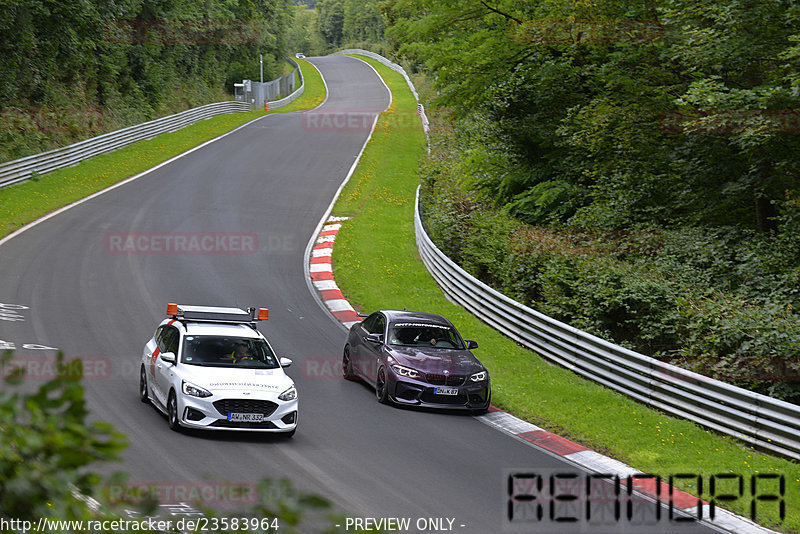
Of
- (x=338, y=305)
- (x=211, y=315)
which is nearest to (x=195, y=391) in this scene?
(x=211, y=315)

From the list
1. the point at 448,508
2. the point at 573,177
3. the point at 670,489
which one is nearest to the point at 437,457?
the point at 448,508

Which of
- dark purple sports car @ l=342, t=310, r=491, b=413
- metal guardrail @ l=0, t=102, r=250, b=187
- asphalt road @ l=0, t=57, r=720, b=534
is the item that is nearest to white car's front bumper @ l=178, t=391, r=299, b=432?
asphalt road @ l=0, t=57, r=720, b=534

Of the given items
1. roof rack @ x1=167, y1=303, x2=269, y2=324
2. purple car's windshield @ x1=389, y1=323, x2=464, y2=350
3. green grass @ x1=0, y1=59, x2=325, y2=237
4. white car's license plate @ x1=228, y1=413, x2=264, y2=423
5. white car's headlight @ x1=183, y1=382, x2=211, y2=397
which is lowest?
white car's license plate @ x1=228, y1=413, x2=264, y2=423

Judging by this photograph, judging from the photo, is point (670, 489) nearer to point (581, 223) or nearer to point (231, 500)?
point (231, 500)

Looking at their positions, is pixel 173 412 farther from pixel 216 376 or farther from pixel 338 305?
pixel 338 305

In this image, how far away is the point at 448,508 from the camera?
30.1ft

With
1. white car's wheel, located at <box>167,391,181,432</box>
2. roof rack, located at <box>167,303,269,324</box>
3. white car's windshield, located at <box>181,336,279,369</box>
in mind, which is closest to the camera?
white car's wheel, located at <box>167,391,181,432</box>

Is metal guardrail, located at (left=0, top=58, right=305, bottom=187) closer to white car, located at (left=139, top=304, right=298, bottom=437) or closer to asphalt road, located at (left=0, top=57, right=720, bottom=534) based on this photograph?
asphalt road, located at (left=0, top=57, right=720, bottom=534)

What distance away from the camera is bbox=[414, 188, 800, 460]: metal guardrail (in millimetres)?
11648

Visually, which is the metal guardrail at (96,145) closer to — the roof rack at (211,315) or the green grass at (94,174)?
the green grass at (94,174)

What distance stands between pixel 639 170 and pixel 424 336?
9871mm

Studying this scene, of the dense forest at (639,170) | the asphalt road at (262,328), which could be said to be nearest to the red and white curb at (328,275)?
the asphalt road at (262,328)

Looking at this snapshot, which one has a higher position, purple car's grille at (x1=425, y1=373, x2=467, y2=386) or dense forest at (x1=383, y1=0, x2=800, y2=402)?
dense forest at (x1=383, y1=0, x2=800, y2=402)

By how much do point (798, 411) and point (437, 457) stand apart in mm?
4908
